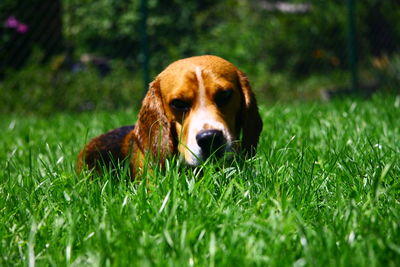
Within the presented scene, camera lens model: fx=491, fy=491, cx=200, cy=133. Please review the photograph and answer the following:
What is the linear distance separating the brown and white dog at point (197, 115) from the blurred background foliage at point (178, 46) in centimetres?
562

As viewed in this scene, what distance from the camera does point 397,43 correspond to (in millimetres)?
11148

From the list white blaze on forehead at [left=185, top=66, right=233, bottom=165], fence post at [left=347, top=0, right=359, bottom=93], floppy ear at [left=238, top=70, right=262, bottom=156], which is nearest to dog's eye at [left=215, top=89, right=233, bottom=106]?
white blaze on forehead at [left=185, top=66, right=233, bottom=165]

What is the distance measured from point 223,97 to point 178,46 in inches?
345

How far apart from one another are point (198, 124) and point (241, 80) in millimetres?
675

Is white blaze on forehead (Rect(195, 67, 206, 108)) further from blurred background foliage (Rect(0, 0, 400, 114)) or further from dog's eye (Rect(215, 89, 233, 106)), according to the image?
blurred background foliage (Rect(0, 0, 400, 114))

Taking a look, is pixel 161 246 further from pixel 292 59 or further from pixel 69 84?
pixel 292 59

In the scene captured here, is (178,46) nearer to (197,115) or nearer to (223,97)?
(223,97)

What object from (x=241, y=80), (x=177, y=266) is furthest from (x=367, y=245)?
(x=241, y=80)

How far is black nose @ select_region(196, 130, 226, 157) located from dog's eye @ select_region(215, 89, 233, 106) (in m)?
0.34

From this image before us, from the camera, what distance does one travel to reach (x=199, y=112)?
3.02m

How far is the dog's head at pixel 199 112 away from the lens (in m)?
2.90

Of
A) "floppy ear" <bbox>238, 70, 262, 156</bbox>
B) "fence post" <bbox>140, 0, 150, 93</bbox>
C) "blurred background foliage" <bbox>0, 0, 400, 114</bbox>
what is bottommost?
"blurred background foliage" <bbox>0, 0, 400, 114</bbox>

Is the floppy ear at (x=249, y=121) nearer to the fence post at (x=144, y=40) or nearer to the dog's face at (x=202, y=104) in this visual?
the dog's face at (x=202, y=104)

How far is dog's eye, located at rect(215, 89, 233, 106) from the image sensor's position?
3.13m
